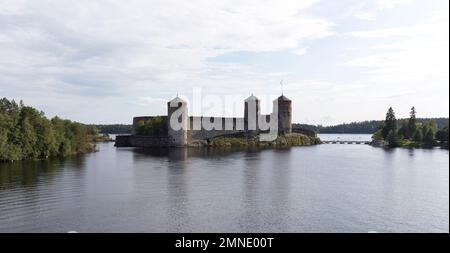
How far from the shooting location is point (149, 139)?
246ft

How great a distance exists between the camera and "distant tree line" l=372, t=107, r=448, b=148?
70.8 m

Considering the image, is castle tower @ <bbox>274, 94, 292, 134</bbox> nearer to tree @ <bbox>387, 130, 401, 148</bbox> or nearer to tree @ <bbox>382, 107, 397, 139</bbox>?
tree @ <bbox>382, 107, 397, 139</bbox>

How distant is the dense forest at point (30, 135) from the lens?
39438 mm

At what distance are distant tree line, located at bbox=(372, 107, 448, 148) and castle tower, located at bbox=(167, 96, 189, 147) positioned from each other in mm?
35175

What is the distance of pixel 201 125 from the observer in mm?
76438

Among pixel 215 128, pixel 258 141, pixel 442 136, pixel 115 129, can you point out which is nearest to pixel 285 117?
pixel 258 141

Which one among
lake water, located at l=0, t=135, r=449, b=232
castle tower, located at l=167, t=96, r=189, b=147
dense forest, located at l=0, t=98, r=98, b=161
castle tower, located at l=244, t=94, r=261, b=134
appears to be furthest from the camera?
castle tower, located at l=244, t=94, r=261, b=134

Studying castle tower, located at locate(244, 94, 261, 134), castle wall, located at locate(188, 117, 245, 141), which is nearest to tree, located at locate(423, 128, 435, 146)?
castle tower, located at locate(244, 94, 261, 134)

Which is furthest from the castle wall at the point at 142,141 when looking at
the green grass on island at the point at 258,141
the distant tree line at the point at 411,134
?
the distant tree line at the point at 411,134

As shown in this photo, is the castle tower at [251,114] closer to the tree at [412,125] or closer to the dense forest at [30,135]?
the tree at [412,125]

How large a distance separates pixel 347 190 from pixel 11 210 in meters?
15.5
